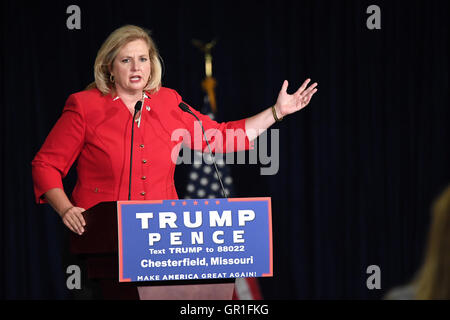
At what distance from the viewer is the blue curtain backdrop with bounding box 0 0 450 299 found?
410 cm

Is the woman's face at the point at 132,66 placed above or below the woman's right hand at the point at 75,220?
above

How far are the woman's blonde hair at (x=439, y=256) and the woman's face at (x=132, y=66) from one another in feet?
5.76

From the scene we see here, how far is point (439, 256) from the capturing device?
910 millimetres

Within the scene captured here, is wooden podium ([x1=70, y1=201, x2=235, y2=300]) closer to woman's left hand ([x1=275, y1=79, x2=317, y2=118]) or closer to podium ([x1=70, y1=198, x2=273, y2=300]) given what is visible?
podium ([x1=70, y1=198, x2=273, y2=300])

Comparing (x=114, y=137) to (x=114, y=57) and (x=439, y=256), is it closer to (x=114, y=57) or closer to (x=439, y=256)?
(x=114, y=57)

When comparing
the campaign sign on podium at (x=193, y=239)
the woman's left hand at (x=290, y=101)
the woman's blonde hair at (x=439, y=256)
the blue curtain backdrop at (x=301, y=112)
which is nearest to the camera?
the woman's blonde hair at (x=439, y=256)

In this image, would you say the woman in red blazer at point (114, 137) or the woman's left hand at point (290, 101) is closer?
the woman in red blazer at point (114, 137)

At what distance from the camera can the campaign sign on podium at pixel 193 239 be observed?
2.07 meters

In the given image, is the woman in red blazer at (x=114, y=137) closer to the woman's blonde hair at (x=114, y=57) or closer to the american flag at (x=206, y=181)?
the woman's blonde hair at (x=114, y=57)

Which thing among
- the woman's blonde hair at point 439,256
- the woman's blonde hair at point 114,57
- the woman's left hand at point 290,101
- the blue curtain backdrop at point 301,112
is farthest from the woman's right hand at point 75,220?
the blue curtain backdrop at point 301,112

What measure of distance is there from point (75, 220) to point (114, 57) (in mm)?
705

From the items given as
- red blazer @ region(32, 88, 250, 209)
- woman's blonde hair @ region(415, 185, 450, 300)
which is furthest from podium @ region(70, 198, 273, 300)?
woman's blonde hair @ region(415, 185, 450, 300)

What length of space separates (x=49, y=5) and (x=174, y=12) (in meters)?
0.77

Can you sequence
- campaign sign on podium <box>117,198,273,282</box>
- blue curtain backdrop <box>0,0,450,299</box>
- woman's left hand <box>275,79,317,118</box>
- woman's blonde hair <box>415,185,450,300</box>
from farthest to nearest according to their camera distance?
blue curtain backdrop <box>0,0,450,299</box>
woman's left hand <box>275,79,317,118</box>
campaign sign on podium <box>117,198,273,282</box>
woman's blonde hair <box>415,185,450,300</box>
